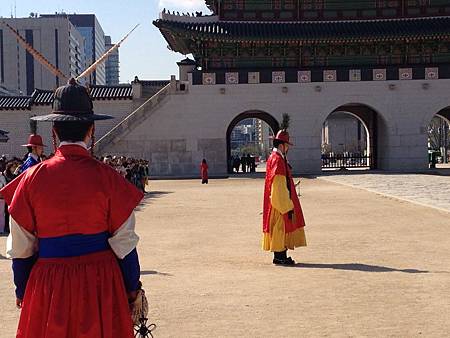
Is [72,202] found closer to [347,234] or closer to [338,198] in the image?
[347,234]

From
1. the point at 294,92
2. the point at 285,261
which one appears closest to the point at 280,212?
the point at 285,261

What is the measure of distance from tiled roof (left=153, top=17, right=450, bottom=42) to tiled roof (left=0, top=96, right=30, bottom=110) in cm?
911

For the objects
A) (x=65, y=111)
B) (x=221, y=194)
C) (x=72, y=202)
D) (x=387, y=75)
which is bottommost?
(x=221, y=194)

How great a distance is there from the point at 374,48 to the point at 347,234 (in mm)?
24510

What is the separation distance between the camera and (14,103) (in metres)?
36.7

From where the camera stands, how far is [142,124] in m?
33.2

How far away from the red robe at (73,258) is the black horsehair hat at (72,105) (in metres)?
0.21

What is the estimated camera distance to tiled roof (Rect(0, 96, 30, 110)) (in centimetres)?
3641

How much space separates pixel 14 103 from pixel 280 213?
31.0m

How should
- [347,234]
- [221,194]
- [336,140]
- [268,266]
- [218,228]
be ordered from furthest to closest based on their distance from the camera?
[336,140]
[221,194]
[218,228]
[347,234]
[268,266]

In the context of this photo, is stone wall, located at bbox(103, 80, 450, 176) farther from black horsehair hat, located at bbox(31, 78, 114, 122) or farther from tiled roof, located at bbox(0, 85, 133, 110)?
black horsehair hat, located at bbox(31, 78, 114, 122)

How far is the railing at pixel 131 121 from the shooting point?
3272 cm

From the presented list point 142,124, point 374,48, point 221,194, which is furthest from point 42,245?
point 374,48

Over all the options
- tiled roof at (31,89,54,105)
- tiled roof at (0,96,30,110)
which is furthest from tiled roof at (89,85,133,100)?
tiled roof at (0,96,30,110)
